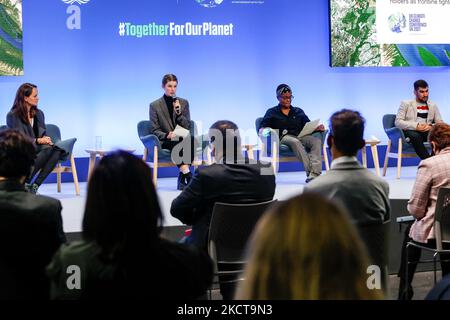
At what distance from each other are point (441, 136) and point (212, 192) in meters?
1.39

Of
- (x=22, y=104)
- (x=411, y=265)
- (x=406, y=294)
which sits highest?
(x=22, y=104)

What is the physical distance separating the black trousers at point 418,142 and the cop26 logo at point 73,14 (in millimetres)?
4100

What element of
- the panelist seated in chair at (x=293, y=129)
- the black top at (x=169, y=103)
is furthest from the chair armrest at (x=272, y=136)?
the black top at (x=169, y=103)

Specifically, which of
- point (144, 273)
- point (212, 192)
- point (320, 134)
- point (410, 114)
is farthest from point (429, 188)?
point (410, 114)

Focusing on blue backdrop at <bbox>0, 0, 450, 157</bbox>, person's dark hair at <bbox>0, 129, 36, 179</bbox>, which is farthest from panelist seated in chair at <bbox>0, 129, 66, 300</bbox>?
blue backdrop at <bbox>0, 0, 450, 157</bbox>

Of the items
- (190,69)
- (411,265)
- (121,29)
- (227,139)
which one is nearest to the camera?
(227,139)

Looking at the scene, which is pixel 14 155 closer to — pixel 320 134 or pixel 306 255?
pixel 306 255

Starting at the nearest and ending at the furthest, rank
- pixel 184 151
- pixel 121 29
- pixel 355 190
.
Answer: pixel 355 190, pixel 184 151, pixel 121 29

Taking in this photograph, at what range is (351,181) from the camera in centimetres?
276

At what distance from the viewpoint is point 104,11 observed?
7863 mm

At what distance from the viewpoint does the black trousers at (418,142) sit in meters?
7.23

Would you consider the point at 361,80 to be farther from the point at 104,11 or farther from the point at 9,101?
the point at 9,101

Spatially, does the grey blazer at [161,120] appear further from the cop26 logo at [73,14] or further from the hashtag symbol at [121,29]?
the cop26 logo at [73,14]

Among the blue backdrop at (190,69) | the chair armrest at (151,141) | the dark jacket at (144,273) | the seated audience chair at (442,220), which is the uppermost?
the blue backdrop at (190,69)
